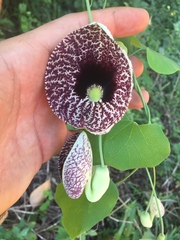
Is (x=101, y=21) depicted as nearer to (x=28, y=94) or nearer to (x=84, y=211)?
(x=28, y=94)

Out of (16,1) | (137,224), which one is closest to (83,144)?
(137,224)

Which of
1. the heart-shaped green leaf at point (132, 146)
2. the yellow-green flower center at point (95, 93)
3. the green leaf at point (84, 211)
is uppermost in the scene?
the yellow-green flower center at point (95, 93)

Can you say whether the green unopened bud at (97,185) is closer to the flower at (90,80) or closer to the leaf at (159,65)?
the flower at (90,80)

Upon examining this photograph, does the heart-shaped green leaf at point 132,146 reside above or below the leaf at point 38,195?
above

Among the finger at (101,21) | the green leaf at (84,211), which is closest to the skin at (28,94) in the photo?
the finger at (101,21)

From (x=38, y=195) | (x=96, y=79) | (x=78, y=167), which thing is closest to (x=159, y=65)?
(x=96, y=79)

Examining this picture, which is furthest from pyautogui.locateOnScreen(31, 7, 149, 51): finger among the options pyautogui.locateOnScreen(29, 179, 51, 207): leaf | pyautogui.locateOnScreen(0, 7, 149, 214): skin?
pyautogui.locateOnScreen(29, 179, 51, 207): leaf
